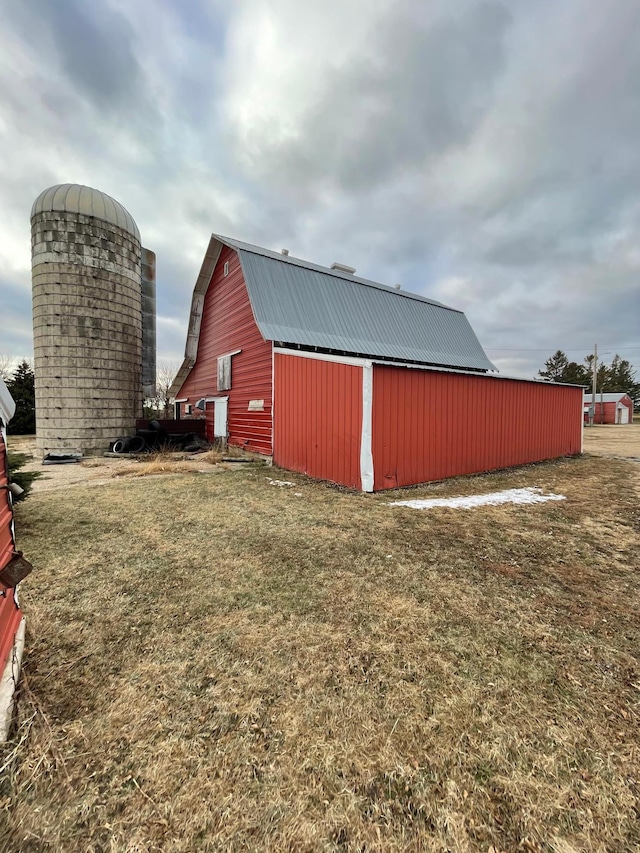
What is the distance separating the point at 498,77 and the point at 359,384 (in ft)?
26.2

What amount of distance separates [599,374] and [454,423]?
58716 mm

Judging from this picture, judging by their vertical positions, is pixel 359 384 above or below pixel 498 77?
below

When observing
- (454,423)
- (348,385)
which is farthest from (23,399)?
(454,423)

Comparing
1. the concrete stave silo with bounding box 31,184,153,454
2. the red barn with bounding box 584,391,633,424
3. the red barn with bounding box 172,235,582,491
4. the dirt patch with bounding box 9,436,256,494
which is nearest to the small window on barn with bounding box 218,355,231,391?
the red barn with bounding box 172,235,582,491

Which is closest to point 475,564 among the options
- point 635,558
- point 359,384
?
point 635,558

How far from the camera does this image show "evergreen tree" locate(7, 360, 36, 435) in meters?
20.3

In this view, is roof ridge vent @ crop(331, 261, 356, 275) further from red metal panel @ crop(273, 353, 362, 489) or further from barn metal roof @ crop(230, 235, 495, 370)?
red metal panel @ crop(273, 353, 362, 489)

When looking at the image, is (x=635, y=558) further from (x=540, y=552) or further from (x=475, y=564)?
(x=475, y=564)

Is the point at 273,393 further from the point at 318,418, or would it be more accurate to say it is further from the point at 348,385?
the point at 348,385

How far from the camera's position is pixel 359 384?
6.20m

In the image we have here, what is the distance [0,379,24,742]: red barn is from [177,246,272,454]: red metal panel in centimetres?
691

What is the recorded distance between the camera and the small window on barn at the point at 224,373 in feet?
36.9

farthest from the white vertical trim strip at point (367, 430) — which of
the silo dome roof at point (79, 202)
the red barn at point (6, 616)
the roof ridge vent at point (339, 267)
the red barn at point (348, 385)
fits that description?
the roof ridge vent at point (339, 267)

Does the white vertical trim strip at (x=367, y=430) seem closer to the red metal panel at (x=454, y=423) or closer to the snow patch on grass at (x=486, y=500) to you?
the red metal panel at (x=454, y=423)
